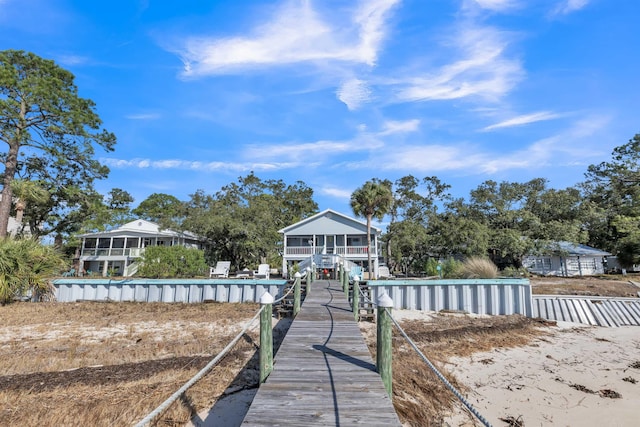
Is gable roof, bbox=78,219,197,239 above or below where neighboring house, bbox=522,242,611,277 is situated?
above

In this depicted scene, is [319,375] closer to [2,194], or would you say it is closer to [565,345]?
[565,345]

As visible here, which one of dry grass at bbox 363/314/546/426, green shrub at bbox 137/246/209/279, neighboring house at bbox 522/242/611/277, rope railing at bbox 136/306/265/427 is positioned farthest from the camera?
neighboring house at bbox 522/242/611/277

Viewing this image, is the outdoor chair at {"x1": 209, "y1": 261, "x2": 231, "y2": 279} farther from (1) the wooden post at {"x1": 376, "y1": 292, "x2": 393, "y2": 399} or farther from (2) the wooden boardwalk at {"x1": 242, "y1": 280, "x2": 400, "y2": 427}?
(1) the wooden post at {"x1": 376, "y1": 292, "x2": 393, "y2": 399}

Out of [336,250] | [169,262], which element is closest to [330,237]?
[336,250]

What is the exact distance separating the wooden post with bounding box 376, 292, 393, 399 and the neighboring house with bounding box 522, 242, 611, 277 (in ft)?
104

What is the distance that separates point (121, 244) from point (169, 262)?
854 inches

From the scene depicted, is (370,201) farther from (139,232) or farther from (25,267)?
(139,232)

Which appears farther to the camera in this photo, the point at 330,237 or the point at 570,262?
the point at 570,262

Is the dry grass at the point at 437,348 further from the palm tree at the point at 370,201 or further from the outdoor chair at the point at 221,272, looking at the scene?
the outdoor chair at the point at 221,272

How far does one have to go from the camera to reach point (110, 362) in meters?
5.96

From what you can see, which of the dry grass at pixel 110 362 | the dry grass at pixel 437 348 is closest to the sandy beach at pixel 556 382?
the dry grass at pixel 437 348

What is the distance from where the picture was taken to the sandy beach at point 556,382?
15.6 ft

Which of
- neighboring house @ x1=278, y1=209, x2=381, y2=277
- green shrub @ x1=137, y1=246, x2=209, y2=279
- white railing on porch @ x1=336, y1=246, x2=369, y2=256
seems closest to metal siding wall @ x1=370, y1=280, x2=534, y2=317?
green shrub @ x1=137, y1=246, x2=209, y2=279

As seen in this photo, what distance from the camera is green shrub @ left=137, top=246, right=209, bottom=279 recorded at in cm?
1593
